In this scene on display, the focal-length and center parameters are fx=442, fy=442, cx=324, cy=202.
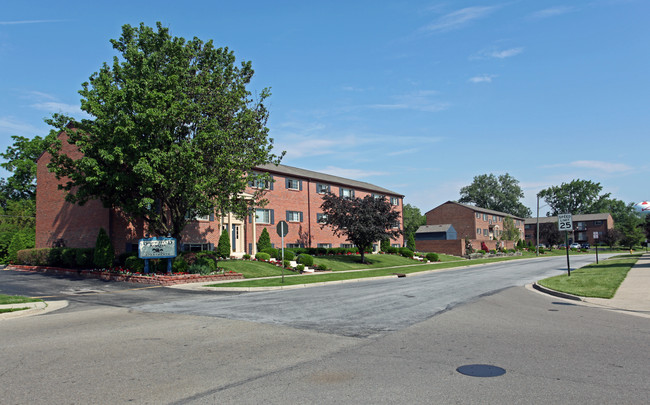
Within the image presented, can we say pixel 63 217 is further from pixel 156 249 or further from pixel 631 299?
pixel 631 299

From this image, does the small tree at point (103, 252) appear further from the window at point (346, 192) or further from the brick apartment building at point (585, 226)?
the brick apartment building at point (585, 226)

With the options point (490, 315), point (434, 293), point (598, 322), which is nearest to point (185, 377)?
point (490, 315)

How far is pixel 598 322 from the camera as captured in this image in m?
10.1

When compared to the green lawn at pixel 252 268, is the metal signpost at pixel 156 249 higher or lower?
higher

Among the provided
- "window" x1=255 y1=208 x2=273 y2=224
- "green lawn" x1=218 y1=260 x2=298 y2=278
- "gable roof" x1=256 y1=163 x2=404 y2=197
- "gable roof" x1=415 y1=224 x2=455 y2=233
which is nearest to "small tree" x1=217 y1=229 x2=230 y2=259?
"green lawn" x1=218 y1=260 x2=298 y2=278

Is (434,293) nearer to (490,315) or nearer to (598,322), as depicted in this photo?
(490,315)

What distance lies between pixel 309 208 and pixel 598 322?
3474 centimetres

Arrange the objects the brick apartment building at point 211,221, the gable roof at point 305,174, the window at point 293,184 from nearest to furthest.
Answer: the brick apartment building at point 211,221 → the gable roof at point 305,174 → the window at point 293,184

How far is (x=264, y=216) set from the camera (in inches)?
1496

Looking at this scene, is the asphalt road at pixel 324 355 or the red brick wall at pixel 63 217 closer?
the asphalt road at pixel 324 355

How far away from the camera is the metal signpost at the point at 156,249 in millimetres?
22062

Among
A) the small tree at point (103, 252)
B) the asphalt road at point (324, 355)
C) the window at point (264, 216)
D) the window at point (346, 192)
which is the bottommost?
the asphalt road at point (324, 355)

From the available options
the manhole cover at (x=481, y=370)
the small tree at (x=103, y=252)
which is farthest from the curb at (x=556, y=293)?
the small tree at (x=103, y=252)

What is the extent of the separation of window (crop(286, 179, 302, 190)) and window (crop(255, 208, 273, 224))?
3.98 metres
